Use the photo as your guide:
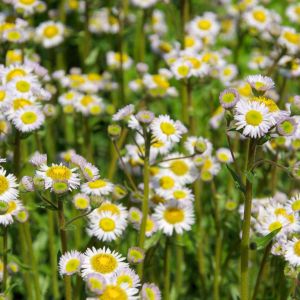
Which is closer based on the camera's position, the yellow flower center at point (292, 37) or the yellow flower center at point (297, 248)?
the yellow flower center at point (297, 248)

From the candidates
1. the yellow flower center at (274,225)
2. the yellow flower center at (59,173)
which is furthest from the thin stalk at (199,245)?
the yellow flower center at (59,173)

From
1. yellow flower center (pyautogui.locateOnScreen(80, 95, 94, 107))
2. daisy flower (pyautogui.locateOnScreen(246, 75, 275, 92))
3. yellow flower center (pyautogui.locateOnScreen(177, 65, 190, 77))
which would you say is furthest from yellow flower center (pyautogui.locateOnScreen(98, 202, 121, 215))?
yellow flower center (pyautogui.locateOnScreen(80, 95, 94, 107))

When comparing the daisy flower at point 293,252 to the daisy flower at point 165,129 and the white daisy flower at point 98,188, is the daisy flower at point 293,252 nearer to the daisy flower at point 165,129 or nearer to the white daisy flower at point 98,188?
the daisy flower at point 165,129

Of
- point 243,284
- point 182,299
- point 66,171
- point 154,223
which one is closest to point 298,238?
point 243,284

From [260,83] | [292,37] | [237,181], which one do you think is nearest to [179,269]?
[237,181]

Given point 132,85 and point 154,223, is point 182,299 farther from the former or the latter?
point 132,85

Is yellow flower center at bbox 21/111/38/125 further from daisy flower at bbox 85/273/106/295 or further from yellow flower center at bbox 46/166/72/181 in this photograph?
daisy flower at bbox 85/273/106/295
